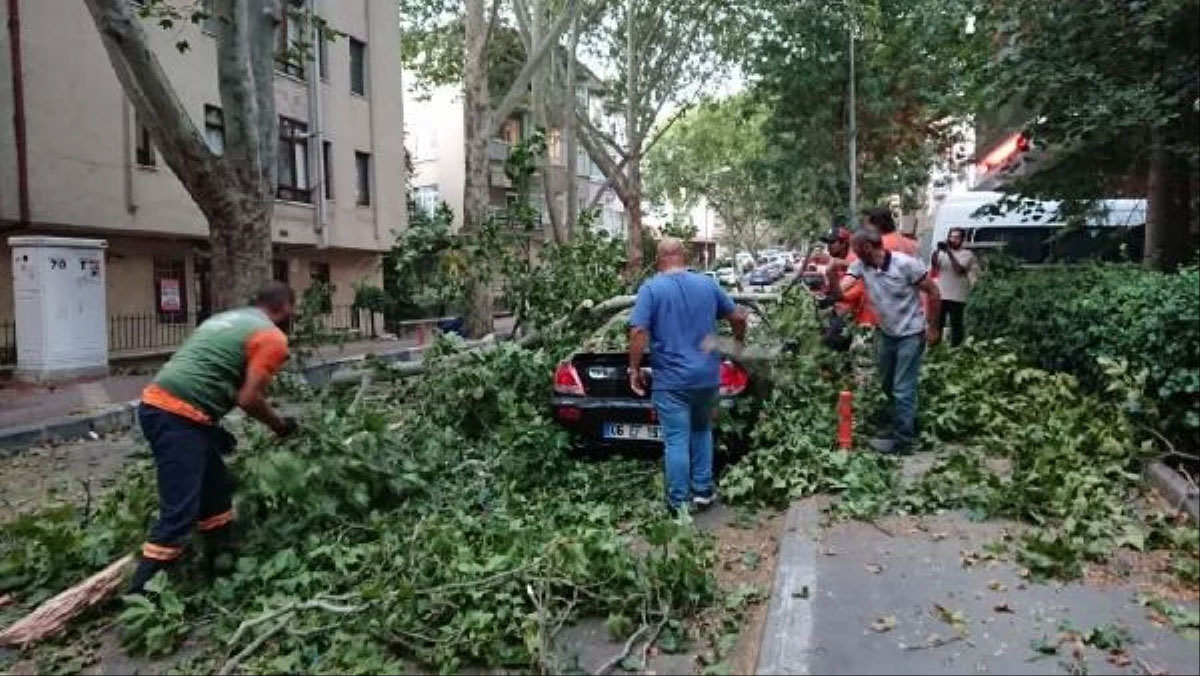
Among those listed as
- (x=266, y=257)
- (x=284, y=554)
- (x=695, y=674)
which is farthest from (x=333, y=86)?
(x=695, y=674)

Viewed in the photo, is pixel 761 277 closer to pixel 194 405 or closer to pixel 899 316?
pixel 899 316

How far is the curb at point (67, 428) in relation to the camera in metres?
10.5

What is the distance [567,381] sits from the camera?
7.44 m

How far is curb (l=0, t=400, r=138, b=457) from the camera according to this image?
1045cm

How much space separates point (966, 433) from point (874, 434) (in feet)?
2.19

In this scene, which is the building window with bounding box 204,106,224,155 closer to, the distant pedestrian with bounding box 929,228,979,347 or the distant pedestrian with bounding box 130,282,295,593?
the distant pedestrian with bounding box 929,228,979,347

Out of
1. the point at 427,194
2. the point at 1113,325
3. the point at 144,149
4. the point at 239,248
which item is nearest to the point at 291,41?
the point at 239,248

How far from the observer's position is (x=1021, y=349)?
354 inches

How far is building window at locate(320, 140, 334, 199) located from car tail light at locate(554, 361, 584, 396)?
64.4 feet

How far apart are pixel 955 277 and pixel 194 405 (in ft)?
30.2

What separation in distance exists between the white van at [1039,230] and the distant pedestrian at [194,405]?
885 cm

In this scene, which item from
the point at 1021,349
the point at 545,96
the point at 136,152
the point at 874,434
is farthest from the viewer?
the point at 545,96

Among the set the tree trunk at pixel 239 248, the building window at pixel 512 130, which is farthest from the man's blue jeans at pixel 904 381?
the building window at pixel 512 130

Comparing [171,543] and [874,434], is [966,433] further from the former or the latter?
[171,543]
